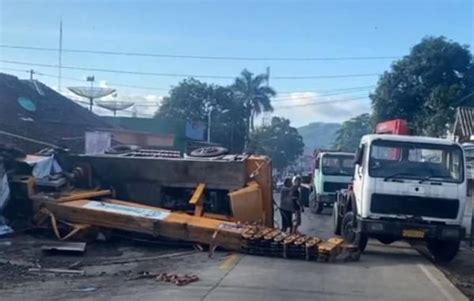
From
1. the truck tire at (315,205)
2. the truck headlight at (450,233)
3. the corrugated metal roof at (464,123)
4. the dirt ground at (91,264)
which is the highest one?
the corrugated metal roof at (464,123)

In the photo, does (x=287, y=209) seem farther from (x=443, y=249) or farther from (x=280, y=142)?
(x=280, y=142)

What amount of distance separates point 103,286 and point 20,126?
2321cm

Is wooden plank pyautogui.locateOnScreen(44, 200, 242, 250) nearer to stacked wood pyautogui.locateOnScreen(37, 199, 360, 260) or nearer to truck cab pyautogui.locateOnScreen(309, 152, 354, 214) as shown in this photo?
stacked wood pyautogui.locateOnScreen(37, 199, 360, 260)

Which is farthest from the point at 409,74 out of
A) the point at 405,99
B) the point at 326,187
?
the point at 326,187

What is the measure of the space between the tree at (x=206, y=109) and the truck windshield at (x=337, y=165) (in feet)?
124

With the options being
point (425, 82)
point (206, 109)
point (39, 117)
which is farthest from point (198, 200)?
point (206, 109)

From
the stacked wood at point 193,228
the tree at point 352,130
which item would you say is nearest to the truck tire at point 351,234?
the stacked wood at point 193,228

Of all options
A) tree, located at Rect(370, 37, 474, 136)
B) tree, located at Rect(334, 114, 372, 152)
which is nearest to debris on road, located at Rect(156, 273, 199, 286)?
tree, located at Rect(370, 37, 474, 136)

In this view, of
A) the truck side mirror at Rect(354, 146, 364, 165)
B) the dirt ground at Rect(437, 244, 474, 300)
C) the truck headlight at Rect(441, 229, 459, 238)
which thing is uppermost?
the truck side mirror at Rect(354, 146, 364, 165)

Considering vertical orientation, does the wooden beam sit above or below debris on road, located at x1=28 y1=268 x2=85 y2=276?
above

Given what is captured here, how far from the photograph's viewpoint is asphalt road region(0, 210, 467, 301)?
34.1ft

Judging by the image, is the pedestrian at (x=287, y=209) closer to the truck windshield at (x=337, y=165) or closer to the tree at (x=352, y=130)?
the truck windshield at (x=337, y=165)

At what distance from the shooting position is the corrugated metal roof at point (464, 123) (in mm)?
36206

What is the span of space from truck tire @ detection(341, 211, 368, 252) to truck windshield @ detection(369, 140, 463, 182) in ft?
4.64
